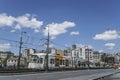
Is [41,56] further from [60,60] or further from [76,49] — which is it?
[76,49]

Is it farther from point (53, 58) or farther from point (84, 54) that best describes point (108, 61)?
point (53, 58)

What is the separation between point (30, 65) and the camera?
76.6m

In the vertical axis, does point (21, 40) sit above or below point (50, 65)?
A: above

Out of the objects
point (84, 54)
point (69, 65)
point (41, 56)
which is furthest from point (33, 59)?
point (84, 54)

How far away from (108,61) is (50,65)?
109m

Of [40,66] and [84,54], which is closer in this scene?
[40,66]

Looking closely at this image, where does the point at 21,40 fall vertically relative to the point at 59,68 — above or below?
above

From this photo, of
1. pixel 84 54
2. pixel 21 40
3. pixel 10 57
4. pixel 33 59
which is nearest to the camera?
pixel 21 40

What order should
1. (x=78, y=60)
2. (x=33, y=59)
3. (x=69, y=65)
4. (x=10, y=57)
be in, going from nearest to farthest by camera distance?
1. (x=33, y=59)
2. (x=69, y=65)
3. (x=78, y=60)
4. (x=10, y=57)

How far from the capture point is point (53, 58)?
3002 inches

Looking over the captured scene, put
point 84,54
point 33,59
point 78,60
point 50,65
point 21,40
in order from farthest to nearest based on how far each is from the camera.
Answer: point 84,54 → point 78,60 → point 50,65 → point 33,59 → point 21,40

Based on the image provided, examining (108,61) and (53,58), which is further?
(108,61)

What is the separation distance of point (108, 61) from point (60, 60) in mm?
105547

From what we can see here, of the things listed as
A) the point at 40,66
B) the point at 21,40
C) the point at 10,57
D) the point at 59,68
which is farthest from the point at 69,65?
the point at 10,57
